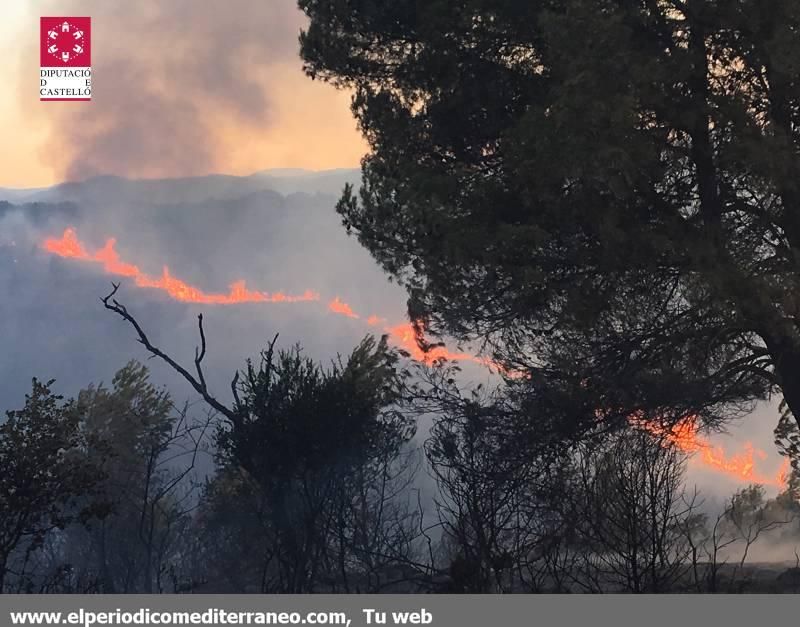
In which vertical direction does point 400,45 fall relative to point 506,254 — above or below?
above

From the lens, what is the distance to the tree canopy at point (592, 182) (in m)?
10.5

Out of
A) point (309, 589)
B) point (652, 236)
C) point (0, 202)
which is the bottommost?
point (309, 589)

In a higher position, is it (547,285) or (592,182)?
(592,182)

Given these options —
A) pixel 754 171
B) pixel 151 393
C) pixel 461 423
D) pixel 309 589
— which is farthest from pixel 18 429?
pixel 151 393

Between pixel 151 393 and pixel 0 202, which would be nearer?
pixel 151 393

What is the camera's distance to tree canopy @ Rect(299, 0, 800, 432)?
413 inches

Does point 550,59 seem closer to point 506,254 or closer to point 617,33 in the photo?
point 617,33

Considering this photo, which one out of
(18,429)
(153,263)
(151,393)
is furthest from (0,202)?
(18,429)

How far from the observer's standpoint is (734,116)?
10844 mm

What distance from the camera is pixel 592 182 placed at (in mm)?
10812

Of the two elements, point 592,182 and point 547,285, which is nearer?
point 592,182

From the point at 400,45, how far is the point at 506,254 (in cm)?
426
